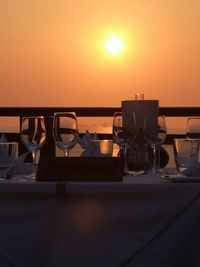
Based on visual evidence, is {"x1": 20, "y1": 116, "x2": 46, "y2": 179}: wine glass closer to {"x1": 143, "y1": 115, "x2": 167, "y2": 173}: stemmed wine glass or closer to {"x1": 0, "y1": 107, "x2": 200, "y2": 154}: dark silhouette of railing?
{"x1": 143, "y1": 115, "x2": 167, "y2": 173}: stemmed wine glass

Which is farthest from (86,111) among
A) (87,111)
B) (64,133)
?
(64,133)

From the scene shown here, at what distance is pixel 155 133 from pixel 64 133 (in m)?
0.35

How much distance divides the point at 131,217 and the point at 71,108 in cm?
300

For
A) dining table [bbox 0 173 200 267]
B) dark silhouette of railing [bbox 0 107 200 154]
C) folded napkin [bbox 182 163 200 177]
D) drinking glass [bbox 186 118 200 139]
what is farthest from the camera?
dark silhouette of railing [bbox 0 107 200 154]

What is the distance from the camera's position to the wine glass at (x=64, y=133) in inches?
67.6

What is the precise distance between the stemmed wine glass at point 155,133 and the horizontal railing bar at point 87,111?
2210mm

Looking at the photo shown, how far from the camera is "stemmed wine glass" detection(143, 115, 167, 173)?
1829 millimetres

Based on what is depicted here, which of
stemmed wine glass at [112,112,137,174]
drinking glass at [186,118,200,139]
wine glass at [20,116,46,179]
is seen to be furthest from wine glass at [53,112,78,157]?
drinking glass at [186,118,200,139]

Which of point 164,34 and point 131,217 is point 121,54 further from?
→ point 131,217

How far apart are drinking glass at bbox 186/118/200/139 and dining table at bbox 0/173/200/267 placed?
2.32 ft

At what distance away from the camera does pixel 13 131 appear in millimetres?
3779

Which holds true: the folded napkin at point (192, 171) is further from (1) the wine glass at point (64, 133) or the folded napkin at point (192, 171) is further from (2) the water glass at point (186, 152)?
(1) the wine glass at point (64, 133)

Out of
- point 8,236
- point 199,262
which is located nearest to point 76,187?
point 8,236

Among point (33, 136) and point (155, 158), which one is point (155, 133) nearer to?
point (155, 158)
